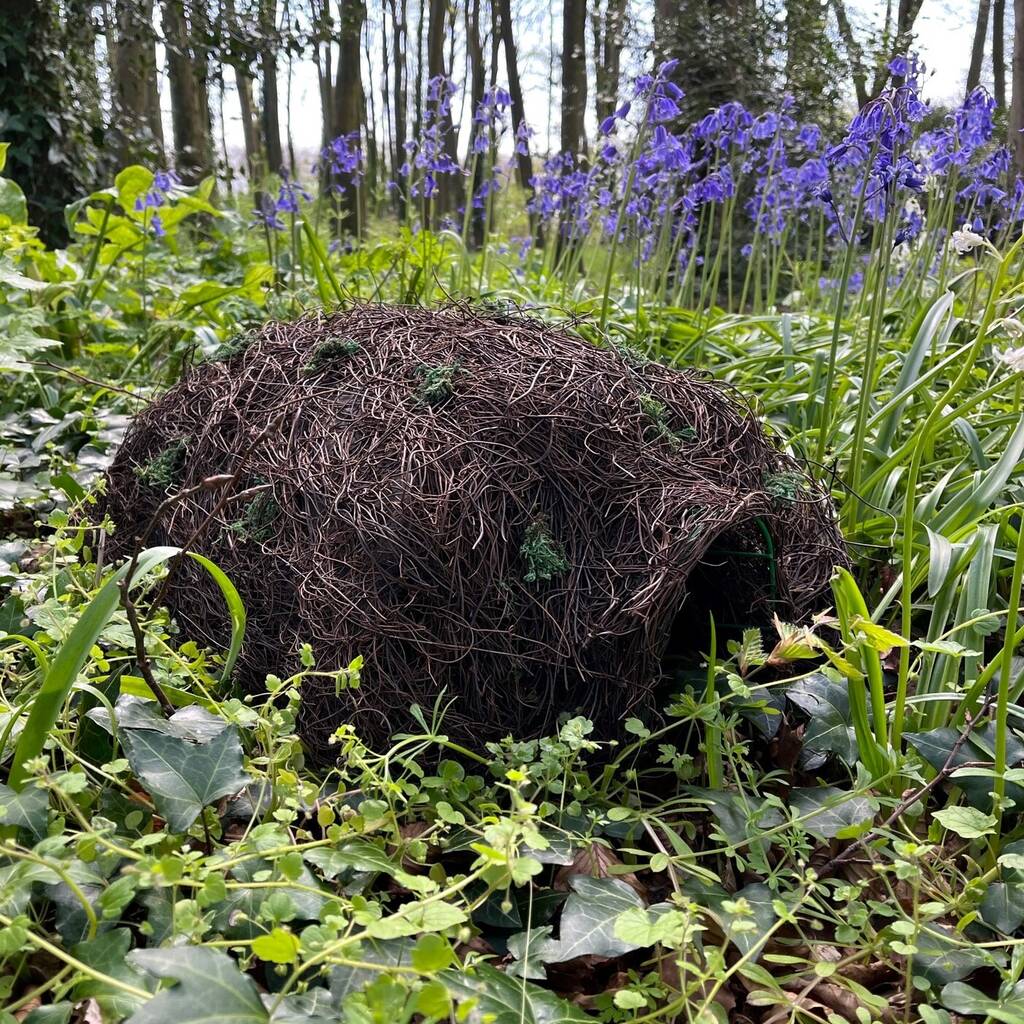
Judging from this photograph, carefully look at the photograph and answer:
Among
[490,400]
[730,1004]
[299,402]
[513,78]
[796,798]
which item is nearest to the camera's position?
[730,1004]

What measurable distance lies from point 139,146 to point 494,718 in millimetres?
6415

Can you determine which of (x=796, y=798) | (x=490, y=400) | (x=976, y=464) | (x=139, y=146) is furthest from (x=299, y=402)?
(x=139, y=146)

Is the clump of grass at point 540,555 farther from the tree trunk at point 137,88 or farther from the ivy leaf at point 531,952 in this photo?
the tree trunk at point 137,88

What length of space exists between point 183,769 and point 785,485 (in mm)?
1336

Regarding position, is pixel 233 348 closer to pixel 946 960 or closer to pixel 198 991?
pixel 198 991

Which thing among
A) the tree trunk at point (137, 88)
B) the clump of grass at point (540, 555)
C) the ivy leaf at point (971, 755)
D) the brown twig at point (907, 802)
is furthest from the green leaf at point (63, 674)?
the tree trunk at point (137, 88)

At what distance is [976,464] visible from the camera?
2.41m

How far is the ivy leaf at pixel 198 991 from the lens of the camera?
0.88m

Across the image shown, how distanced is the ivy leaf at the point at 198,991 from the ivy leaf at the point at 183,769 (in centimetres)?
35

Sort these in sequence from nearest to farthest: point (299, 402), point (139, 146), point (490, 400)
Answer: point (490, 400), point (299, 402), point (139, 146)

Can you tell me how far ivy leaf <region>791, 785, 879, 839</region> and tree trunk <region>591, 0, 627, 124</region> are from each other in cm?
723

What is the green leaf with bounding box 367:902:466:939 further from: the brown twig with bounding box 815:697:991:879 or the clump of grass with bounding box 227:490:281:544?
the clump of grass with bounding box 227:490:281:544

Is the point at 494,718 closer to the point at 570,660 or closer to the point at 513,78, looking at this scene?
the point at 570,660

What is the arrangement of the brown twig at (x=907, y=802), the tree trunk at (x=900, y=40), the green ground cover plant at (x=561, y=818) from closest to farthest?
the green ground cover plant at (x=561, y=818) → the brown twig at (x=907, y=802) → the tree trunk at (x=900, y=40)
